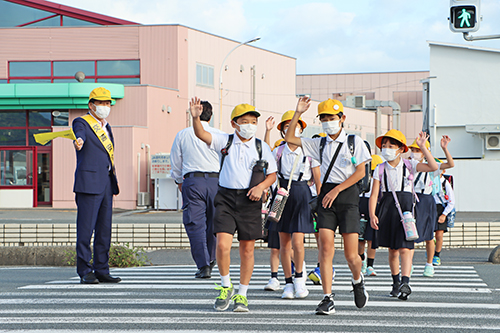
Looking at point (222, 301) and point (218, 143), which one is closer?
point (222, 301)

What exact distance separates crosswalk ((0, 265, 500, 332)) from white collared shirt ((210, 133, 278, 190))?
1180 mm

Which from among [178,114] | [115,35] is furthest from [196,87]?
[115,35]

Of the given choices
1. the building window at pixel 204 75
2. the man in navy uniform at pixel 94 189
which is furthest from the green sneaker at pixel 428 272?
the building window at pixel 204 75

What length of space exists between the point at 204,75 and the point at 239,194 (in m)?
30.3

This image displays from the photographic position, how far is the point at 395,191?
23.6ft

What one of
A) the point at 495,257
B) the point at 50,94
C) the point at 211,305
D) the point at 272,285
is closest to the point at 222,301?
the point at 211,305

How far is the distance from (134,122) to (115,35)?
6497 mm

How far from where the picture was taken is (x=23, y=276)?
340 inches

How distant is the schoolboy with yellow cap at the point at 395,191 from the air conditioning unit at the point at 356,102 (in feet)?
150

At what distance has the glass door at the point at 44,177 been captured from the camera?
29.9 meters

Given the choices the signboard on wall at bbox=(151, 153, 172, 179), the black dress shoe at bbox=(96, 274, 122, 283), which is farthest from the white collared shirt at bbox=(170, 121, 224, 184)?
the signboard on wall at bbox=(151, 153, 172, 179)

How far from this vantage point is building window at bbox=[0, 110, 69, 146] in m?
30.6

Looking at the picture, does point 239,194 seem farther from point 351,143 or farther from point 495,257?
point 495,257

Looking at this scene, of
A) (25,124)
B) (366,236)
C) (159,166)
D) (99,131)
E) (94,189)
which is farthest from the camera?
(25,124)
